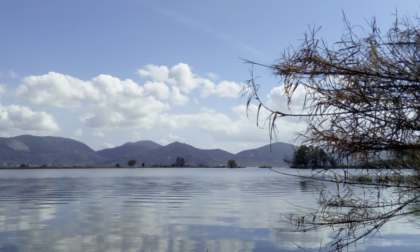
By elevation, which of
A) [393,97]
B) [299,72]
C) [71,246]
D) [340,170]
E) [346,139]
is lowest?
[71,246]

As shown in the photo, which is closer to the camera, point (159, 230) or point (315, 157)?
point (315, 157)

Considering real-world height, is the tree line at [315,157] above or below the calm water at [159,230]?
above

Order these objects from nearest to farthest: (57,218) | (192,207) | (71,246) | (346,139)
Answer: (346,139), (71,246), (57,218), (192,207)

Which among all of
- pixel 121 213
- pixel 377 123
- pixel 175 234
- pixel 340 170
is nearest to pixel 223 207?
pixel 121 213

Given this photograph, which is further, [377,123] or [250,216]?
[250,216]

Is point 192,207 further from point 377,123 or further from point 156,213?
point 377,123

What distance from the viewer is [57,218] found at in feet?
55.8

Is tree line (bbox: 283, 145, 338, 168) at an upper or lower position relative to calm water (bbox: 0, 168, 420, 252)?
upper

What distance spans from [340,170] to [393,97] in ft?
5.66

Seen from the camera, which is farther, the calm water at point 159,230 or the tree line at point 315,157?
the calm water at point 159,230

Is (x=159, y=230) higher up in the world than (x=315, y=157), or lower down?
lower down

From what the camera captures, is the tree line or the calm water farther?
the calm water

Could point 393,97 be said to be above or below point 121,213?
above

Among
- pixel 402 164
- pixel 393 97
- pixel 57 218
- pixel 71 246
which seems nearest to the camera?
pixel 393 97
